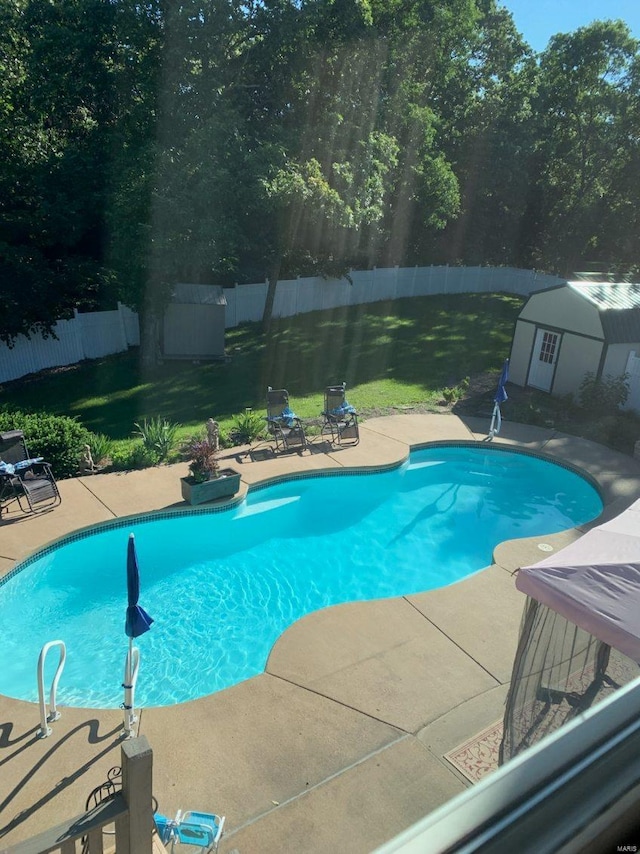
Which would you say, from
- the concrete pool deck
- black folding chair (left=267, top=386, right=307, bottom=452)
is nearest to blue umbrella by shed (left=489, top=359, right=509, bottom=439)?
black folding chair (left=267, top=386, right=307, bottom=452)

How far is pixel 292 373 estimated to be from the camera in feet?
60.6

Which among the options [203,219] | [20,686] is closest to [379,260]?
[203,219]

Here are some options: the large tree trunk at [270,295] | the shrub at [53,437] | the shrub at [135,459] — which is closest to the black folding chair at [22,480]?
the shrub at [53,437]

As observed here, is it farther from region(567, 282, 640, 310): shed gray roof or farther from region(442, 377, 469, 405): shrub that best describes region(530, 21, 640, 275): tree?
region(442, 377, 469, 405): shrub

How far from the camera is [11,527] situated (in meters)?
9.31

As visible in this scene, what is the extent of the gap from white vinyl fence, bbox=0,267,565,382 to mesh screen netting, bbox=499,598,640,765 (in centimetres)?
1634

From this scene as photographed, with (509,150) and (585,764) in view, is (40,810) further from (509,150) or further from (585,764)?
(509,150)

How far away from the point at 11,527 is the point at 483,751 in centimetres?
743

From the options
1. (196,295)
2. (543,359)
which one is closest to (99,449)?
(196,295)

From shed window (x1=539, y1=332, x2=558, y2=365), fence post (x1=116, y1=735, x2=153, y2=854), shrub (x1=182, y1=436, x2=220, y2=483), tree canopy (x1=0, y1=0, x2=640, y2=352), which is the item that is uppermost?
tree canopy (x1=0, y1=0, x2=640, y2=352)

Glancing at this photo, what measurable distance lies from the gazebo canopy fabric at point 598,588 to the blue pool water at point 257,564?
4065mm

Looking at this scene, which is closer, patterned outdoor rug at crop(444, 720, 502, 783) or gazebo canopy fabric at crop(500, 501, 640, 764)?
gazebo canopy fabric at crop(500, 501, 640, 764)

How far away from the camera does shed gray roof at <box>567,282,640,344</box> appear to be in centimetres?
1559

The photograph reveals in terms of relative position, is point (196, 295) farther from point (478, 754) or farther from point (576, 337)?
point (478, 754)
